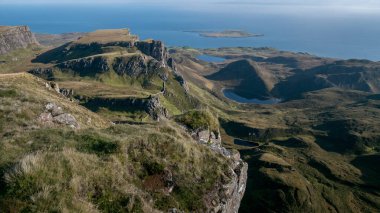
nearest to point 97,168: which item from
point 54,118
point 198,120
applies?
point 54,118

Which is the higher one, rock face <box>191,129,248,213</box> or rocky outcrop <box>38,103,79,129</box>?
rocky outcrop <box>38,103,79,129</box>

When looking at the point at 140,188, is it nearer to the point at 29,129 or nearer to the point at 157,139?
the point at 157,139

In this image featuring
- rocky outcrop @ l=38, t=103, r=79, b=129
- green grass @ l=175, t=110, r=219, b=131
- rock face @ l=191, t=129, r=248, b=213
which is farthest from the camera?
green grass @ l=175, t=110, r=219, b=131

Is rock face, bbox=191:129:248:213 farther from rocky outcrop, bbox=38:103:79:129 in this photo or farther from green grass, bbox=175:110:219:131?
rocky outcrop, bbox=38:103:79:129

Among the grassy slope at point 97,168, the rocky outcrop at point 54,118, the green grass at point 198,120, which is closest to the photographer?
the grassy slope at point 97,168

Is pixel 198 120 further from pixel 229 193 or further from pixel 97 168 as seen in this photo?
pixel 97 168

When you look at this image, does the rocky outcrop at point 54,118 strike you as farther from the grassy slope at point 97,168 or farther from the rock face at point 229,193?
the rock face at point 229,193

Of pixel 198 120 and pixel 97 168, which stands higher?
pixel 97 168

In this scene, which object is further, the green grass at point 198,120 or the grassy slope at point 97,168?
the green grass at point 198,120

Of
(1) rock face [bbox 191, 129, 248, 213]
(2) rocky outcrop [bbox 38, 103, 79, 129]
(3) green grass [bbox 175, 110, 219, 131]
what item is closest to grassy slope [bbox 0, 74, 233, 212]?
(1) rock face [bbox 191, 129, 248, 213]

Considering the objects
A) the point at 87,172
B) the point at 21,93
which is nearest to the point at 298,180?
the point at 21,93

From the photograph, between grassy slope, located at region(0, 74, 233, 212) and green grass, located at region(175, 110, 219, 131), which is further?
green grass, located at region(175, 110, 219, 131)

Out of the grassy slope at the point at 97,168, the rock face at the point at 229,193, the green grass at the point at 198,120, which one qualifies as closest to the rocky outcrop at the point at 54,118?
the grassy slope at the point at 97,168
